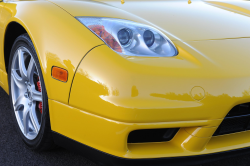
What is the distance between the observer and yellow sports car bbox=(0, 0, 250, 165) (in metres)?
1.25

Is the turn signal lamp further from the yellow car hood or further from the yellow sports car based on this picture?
the yellow car hood

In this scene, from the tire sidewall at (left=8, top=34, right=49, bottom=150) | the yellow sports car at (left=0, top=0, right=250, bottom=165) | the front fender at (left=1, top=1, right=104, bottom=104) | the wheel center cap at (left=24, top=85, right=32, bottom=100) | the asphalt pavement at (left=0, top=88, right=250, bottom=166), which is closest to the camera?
the yellow sports car at (left=0, top=0, right=250, bottom=165)

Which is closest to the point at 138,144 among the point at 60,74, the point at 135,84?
the point at 135,84

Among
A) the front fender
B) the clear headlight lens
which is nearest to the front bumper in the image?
the front fender

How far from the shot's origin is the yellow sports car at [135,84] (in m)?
1.25

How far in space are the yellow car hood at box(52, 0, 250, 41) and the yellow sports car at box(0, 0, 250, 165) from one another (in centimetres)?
1

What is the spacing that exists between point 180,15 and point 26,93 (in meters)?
1.16

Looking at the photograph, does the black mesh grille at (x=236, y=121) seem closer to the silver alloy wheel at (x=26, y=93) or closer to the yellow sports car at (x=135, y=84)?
the yellow sports car at (x=135, y=84)

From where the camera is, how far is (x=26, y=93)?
196 centimetres

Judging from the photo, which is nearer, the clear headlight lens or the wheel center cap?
the clear headlight lens

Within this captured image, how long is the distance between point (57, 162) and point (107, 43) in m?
0.83

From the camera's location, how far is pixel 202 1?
8.58 ft

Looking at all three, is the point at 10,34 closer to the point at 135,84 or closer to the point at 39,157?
the point at 39,157

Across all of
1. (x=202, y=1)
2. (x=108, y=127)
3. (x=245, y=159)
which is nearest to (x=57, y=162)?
(x=108, y=127)
